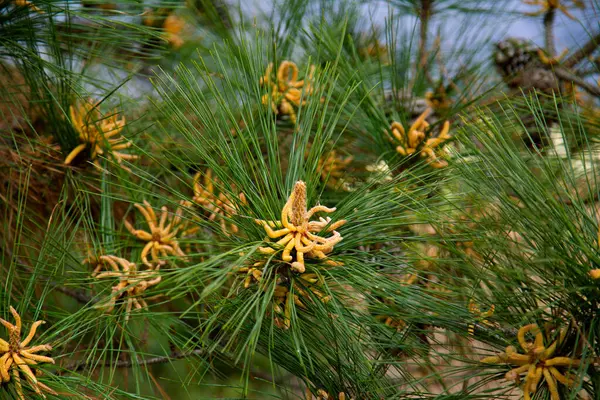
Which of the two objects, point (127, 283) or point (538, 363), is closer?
point (538, 363)

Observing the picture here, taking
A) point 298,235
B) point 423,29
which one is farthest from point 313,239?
point 423,29

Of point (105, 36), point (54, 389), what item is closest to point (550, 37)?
point (105, 36)

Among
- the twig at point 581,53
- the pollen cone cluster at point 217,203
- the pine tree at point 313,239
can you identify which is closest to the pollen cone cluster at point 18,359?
the pine tree at point 313,239

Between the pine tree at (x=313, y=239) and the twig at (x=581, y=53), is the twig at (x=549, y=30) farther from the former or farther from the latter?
the pine tree at (x=313, y=239)

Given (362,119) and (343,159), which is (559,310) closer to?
(362,119)

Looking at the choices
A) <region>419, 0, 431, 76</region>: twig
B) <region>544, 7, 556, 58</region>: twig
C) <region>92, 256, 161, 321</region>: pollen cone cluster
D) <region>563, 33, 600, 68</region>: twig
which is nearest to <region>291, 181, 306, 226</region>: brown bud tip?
<region>92, 256, 161, 321</region>: pollen cone cluster

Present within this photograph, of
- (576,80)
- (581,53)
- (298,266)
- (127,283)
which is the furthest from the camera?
(581,53)

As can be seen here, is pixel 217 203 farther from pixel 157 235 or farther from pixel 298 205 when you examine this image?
pixel 298 205
